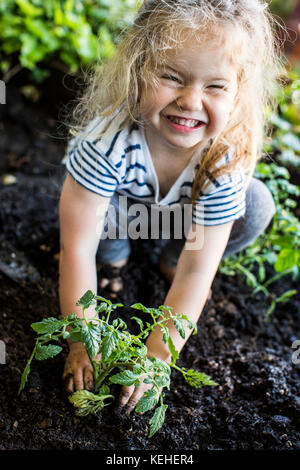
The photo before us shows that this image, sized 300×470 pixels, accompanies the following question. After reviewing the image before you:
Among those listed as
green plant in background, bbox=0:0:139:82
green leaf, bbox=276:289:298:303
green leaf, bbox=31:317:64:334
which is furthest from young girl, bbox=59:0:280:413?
green plant in background, bbox=0:0:139:82

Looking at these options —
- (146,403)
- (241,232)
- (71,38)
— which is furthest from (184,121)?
(71,38)

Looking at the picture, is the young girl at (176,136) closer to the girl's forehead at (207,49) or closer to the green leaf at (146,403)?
the girl's forehead at (207,49)

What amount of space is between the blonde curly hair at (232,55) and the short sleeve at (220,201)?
24mm

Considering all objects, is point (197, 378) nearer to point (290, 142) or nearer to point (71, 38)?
point (290, 142)

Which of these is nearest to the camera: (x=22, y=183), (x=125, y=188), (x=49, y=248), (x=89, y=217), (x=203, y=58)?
(x=203, y=58)

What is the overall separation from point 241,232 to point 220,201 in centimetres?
31

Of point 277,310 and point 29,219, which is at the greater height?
point 29,219

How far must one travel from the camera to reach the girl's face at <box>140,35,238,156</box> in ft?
3.38

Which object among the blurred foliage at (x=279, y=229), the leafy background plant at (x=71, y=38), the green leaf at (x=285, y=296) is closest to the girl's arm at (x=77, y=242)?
the blurred foliage at (x=279, y=229)

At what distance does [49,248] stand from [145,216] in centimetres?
38

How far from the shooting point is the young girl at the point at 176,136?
3.45 feet
